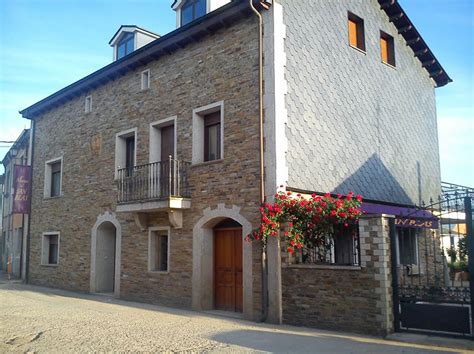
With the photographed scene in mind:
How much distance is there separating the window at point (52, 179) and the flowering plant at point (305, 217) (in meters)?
11.2

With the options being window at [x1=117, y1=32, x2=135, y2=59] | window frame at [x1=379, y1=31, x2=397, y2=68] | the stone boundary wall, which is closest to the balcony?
the stone boundary wall

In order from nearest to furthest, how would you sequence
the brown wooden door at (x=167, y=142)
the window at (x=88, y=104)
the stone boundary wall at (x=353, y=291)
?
the stone boundary wall at (x=353, y=291), the brown wooden door at (x=167, y=142), the window at (x=88, y=104)

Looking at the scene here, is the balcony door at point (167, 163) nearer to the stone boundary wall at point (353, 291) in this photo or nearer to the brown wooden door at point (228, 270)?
the brown wooden door at point (228, 270)

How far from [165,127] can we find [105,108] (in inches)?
129

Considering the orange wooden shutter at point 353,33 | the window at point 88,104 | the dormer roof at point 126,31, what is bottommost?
the window at point 88,104

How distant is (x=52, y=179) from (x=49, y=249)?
9.14 ft

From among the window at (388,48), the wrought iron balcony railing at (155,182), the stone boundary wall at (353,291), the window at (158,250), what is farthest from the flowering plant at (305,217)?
the window at (388,48)

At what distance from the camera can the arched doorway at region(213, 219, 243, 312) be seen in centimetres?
1136

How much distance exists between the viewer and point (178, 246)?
12.3m

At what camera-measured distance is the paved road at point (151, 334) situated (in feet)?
24.6

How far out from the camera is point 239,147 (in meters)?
11.0

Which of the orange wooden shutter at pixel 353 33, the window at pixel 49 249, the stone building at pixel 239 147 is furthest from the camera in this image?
the window at pixel 49 249

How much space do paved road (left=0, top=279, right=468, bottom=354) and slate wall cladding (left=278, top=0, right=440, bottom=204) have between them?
362 centimetres

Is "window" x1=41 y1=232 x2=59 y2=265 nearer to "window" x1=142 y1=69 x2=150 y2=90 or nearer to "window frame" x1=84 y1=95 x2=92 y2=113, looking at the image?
"window frame" x1=84 y1=95 x2=92 y2=113
